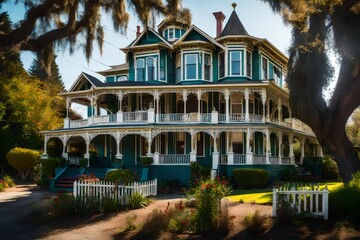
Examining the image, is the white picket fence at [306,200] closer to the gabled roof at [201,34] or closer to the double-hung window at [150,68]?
the gabled roof at [201,34]

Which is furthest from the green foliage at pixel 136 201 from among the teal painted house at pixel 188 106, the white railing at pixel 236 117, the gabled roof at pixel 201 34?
the gabled roof at pixel 201 34

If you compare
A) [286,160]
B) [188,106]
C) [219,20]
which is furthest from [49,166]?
[219,20]

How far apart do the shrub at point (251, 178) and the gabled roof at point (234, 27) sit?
421 inches

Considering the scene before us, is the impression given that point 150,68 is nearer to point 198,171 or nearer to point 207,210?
point 198,171

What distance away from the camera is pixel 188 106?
32.0 metres

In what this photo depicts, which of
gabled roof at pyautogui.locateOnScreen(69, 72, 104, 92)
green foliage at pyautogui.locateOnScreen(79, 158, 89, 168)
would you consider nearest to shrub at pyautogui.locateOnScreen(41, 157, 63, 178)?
green foliage at pyautogui.locateOnScreen(79, 158, 89, 168)

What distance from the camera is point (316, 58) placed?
1736 cm

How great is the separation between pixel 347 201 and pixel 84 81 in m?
23.8

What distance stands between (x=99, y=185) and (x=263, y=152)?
17.6 meters

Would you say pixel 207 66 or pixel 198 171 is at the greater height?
pixel 207 66

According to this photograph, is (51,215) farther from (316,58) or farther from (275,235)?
(316,58)

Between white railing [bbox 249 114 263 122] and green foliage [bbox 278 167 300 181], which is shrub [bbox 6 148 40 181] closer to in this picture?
white railing [bbox 249 114 263 122]

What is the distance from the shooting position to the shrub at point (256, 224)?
12.5 m

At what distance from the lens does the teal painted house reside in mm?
28359
